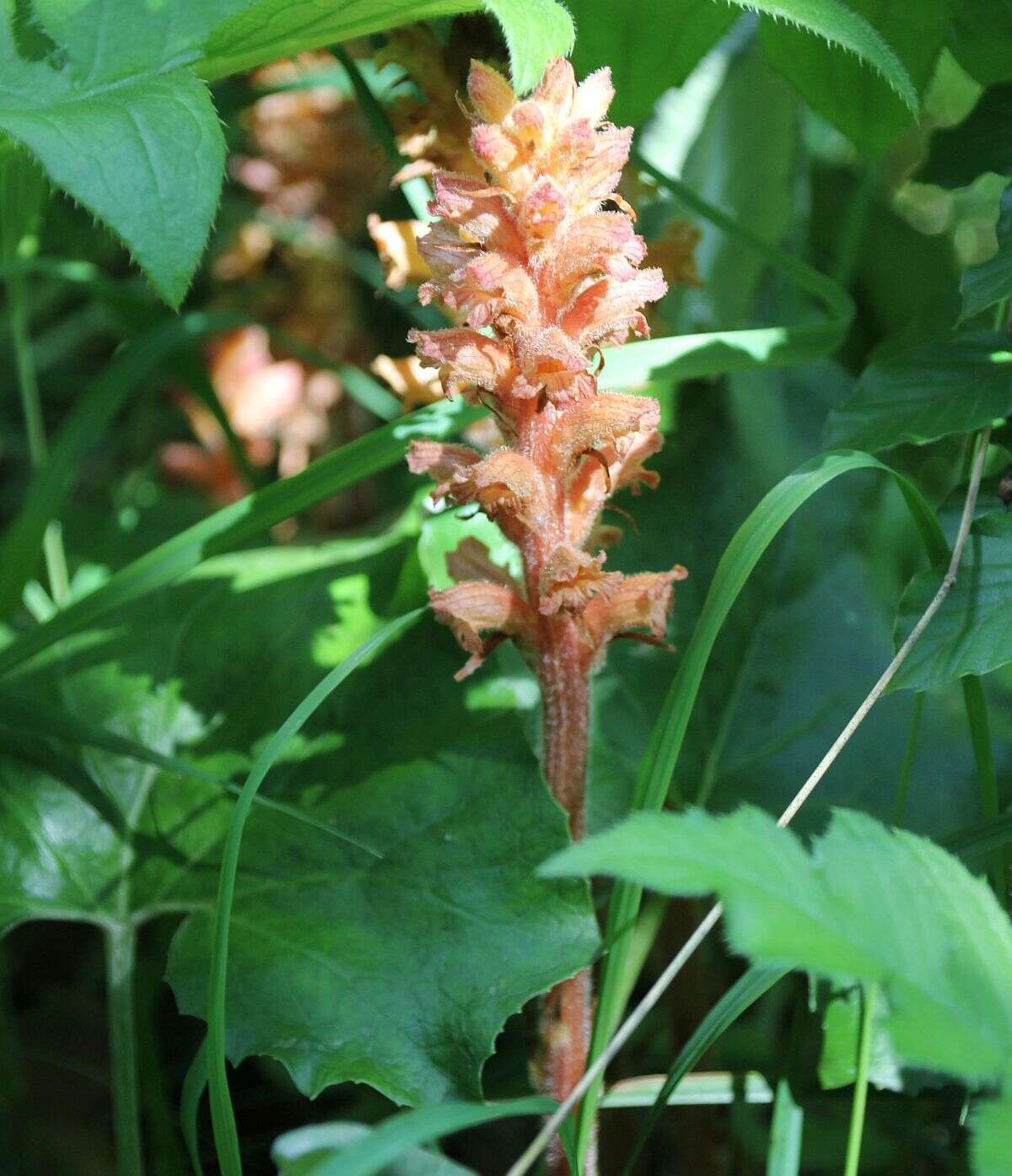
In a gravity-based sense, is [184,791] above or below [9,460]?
above

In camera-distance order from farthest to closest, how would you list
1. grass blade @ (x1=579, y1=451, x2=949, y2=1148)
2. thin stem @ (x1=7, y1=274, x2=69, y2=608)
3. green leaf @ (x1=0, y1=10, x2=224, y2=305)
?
thin stem @ (x1=7, y1=274, x2=69, y2=608) → grass blade @ (x1=579, y1=451, x2=949, y2=1148) → green leaf @ (x1=0, y1=10, x2=224, y2=305)

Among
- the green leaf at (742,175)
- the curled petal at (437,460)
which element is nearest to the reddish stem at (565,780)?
the curled petal at (437,460)

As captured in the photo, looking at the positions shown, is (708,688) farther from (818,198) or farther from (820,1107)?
(818,198)

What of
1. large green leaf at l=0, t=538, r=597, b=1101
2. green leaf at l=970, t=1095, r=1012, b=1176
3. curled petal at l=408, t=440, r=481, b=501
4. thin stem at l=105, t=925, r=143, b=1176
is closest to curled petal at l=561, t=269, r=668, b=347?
curled petal at l=408, t=440, r=481, b=501

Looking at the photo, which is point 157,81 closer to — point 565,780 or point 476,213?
point 476,213

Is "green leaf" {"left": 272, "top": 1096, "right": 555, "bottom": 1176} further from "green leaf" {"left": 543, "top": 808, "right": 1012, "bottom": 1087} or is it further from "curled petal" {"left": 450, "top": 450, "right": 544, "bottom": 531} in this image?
"curled petal" {"left": 450, "top": 450, "right": 544, "bottom": 531}

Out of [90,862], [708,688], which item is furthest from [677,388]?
[90,862]


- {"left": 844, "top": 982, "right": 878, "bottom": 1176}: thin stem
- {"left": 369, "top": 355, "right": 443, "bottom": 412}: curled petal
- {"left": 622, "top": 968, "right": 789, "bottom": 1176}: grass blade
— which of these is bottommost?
{"left": 844, "top": 982, "right": 878, "bottom": 1176}: thin stem
